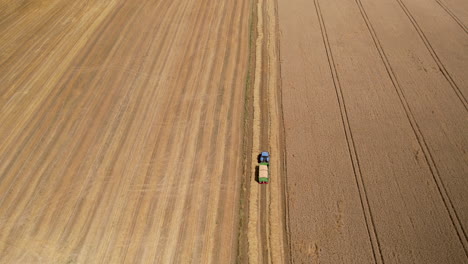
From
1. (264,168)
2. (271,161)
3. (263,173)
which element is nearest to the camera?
(263,173)

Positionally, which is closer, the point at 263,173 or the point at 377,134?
the point at 263,173

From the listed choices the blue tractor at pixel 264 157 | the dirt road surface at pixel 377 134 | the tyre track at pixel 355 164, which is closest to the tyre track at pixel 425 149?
the dirt road surface at pixel 377 134

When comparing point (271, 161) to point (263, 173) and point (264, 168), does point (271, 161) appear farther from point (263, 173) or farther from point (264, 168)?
point (263, 173)

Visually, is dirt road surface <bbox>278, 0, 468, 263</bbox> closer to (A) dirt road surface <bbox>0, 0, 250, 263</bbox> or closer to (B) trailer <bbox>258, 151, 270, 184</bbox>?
(B) trailer <bbox>258, 151, 270, 184</bbox>

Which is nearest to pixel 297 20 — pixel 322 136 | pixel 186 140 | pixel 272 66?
pixel 272 66

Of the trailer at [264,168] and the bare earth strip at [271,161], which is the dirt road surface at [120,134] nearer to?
the bare earth strip at [271,161]

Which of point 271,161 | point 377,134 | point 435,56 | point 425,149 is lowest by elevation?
point 271,161

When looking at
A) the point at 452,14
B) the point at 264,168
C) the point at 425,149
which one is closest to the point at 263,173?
the point at 264,168
